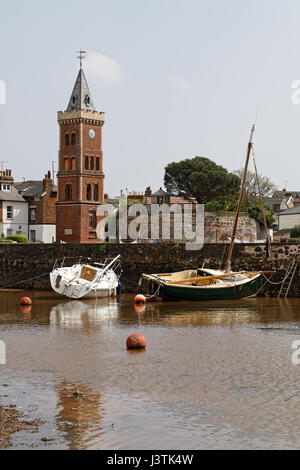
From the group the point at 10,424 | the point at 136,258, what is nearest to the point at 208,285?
the point at 136,258

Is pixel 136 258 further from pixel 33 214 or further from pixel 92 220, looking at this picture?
pixel 33 214

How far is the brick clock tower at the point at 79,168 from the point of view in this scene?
70312 mm

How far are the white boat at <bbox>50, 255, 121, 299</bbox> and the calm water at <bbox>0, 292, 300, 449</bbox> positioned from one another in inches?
289

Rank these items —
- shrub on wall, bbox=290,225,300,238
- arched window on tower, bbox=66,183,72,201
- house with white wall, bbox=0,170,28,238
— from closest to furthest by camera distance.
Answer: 1. arched window on tower, bbox=66,183,72,201
2. house with white wall, bbox=0,170,28,238
3. shrub on wall, bbox=290,225,300,238

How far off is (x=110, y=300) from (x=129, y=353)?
54.3 ft

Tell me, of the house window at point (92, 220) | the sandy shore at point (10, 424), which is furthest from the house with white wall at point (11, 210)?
the sandy shore at point (10, 424)

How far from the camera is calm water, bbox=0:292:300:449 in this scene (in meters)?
11.3

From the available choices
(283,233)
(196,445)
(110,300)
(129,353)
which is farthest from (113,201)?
(196,445)

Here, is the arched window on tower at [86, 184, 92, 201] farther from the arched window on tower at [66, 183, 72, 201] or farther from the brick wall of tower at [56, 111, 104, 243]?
the arched window on tower at [66, 183, 72, 201]

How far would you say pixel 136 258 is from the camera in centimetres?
4056

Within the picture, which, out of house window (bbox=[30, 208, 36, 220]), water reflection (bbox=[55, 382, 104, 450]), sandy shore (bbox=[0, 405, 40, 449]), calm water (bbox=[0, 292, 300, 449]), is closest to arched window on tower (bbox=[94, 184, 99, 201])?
house window (bbox=[30, 208, 36, 220])

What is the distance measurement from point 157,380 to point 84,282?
2081 cm

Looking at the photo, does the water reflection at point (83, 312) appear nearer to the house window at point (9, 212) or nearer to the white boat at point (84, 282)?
the white boat at point (84, 282)

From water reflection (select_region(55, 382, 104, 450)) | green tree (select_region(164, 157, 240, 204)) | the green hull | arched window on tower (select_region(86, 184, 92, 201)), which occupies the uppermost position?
green tree (select_region(164, 157, 240, 204))
